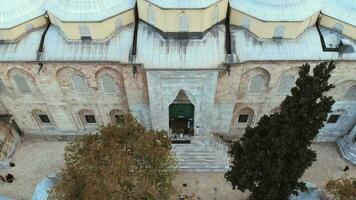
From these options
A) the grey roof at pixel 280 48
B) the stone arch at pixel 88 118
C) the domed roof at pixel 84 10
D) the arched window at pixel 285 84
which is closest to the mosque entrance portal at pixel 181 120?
the grey roof at pixel 280 48

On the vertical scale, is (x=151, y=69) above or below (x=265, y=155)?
above

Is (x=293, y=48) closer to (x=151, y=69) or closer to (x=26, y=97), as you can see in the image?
(x=151, y=69)

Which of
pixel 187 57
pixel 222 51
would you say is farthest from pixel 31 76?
pixel 222 51

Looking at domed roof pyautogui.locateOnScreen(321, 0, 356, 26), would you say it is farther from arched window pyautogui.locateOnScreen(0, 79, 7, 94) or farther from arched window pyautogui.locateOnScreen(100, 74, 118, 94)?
arched window pyautogui.locateOnScreen(0, 79, 7, 94)

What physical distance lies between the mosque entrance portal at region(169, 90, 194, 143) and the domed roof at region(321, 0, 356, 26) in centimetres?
1269

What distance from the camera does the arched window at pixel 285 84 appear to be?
3163cm

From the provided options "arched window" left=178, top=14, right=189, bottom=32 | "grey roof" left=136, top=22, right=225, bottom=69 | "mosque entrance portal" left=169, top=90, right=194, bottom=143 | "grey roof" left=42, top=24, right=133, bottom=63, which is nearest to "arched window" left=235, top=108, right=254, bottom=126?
"mosque entrance portal" left=169, top=90, right=194, bottom=143

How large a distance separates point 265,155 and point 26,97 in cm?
2025

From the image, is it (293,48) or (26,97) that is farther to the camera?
(26,97)

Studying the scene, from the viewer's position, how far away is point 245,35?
3086 centimetres

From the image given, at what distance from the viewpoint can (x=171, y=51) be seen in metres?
29.8

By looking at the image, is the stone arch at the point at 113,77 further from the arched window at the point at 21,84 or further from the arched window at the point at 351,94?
the arched window at the point at 351,94

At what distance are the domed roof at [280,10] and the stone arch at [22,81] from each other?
1697 cm

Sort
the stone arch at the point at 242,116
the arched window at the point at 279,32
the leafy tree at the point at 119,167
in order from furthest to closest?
the stone arch at the point at 242,116, the arched window at the point at 279,32, the leafy tree at the point at 119,167
